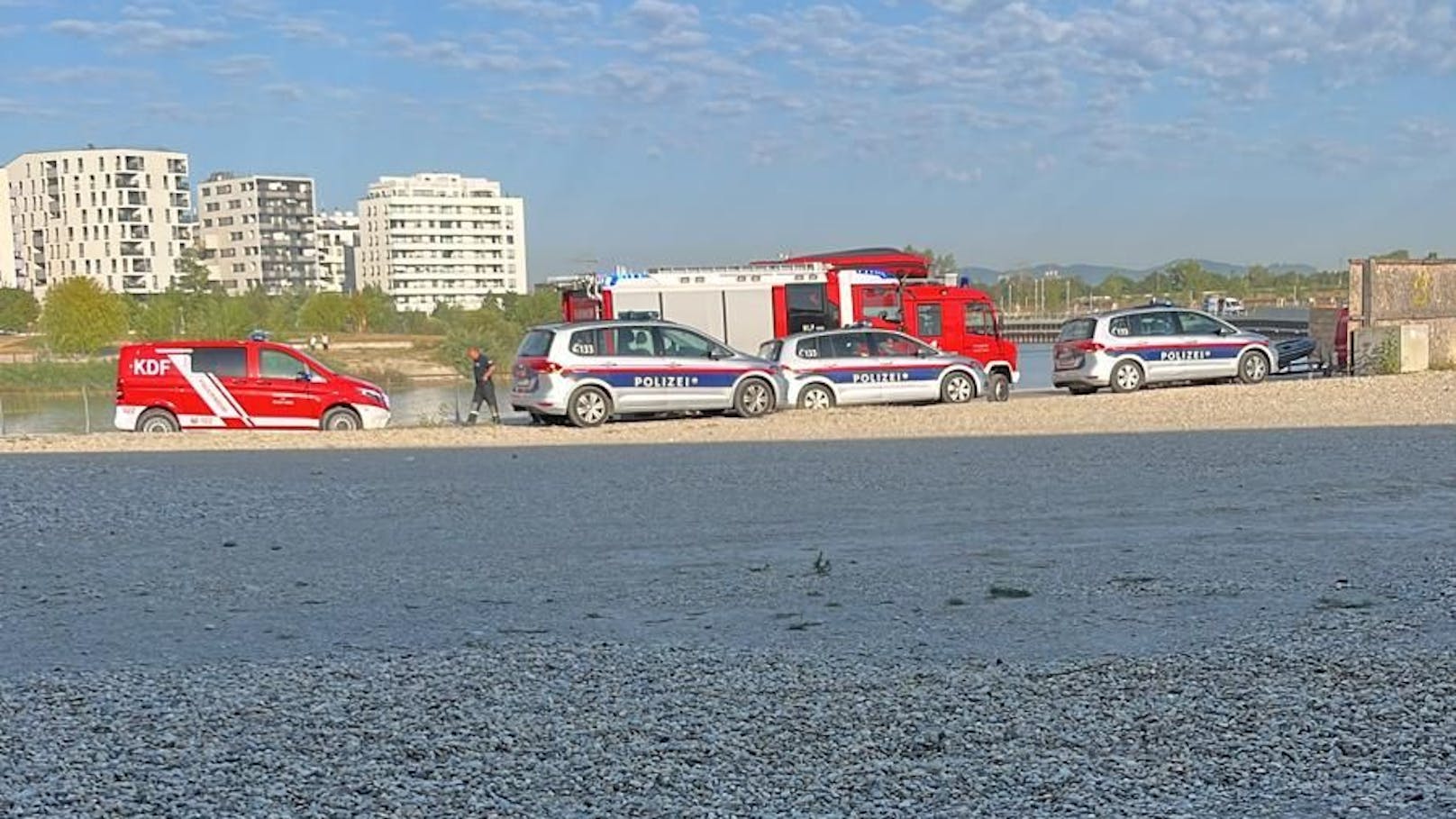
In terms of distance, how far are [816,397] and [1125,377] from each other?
5978 millimetres

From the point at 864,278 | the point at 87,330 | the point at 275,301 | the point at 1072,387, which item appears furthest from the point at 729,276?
the point at 275,301

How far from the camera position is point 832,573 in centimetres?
846

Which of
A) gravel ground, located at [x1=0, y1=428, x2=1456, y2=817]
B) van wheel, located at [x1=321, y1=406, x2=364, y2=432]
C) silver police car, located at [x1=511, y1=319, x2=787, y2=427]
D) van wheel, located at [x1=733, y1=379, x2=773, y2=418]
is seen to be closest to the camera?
gravel ground, located at [x1=0, y1=428, x2=1456, y2=817]

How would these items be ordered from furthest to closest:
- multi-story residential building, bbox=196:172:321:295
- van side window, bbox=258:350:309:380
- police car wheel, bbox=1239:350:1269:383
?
multi-story residential building, bbox=196:172:321:295 → police car wheel, bbox=1239:350:1269:383 → van side window, bbox=258:350:309:380

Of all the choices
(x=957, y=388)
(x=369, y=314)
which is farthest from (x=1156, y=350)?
(x=369, y=314)

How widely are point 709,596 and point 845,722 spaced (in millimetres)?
2685

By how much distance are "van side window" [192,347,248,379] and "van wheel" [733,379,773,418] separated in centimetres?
772

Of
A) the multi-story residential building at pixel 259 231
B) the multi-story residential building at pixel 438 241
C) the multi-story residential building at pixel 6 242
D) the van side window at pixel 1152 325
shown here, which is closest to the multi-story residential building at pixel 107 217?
the multi-story residential building at pixel 6 242

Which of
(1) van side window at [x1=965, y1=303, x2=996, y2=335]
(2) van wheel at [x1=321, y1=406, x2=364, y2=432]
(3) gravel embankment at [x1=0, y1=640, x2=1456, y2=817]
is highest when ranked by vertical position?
(1) van side window at [x1=965, y1=303, x2=996, y2=335]

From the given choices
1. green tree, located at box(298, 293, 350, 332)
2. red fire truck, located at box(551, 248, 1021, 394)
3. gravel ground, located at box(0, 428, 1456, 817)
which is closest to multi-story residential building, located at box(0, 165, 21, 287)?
green tree, located at box(298, 293, 350, 332)

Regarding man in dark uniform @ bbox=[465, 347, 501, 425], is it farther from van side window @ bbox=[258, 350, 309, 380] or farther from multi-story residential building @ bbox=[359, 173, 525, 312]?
multi-story residential building @ bbox=[359, 173, 525, 312]

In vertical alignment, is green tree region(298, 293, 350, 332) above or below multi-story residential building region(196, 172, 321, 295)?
below

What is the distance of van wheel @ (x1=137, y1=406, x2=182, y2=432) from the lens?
20.7 m

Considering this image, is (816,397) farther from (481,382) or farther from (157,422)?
(157,422)
